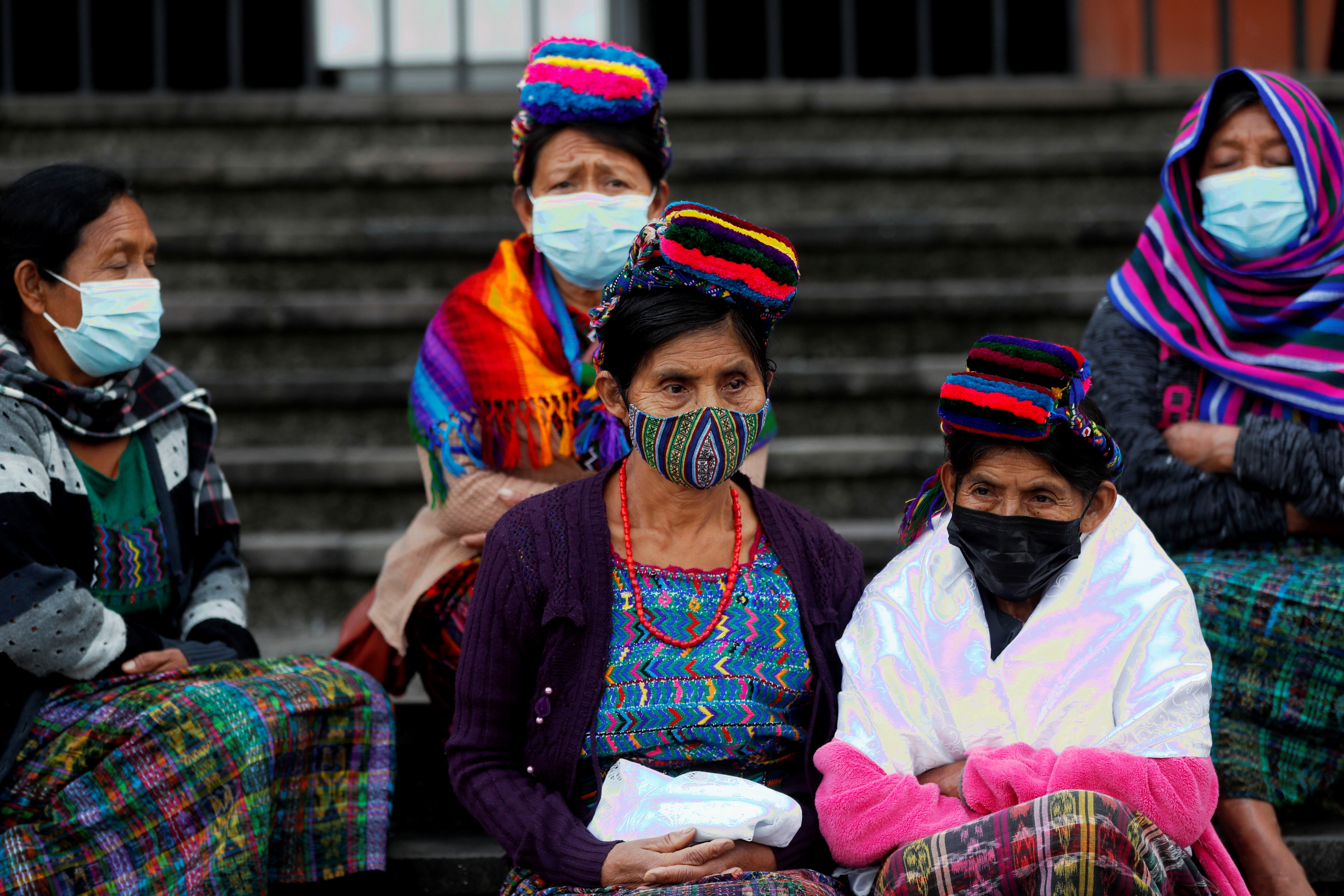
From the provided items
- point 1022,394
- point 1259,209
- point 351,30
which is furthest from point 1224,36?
point 1022,394

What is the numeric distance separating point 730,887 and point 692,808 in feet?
0.44

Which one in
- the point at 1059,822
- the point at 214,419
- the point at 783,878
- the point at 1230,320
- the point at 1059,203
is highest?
the point at 1059,203

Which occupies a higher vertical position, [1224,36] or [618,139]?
[1224,36]

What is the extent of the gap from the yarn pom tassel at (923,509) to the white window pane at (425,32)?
4262 mm

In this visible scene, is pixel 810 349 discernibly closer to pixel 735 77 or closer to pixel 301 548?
pixel 301 548

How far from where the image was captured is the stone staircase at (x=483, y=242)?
410cm

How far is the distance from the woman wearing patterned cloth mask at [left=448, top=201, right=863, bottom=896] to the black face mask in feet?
0.92

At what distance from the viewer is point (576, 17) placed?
19.7 ft

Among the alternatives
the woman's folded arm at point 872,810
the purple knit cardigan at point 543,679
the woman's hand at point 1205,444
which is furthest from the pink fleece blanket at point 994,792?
the woman's hand at point 1205,444

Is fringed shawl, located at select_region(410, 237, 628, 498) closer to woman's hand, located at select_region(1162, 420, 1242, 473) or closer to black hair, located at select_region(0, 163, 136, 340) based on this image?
black hair, located at select_region(0, 163, 136, 340)

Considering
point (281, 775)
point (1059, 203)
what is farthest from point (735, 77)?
point (281, 775)

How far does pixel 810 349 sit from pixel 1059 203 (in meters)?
1.18

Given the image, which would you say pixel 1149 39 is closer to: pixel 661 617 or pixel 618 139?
pixel 618 139

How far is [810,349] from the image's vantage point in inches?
176
